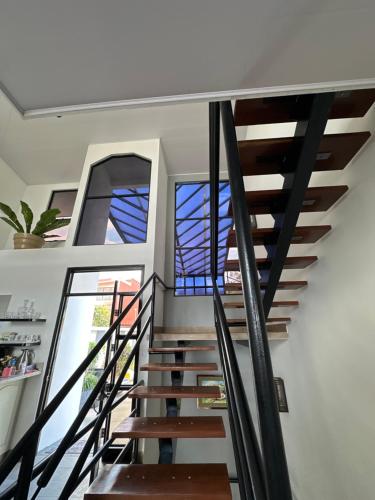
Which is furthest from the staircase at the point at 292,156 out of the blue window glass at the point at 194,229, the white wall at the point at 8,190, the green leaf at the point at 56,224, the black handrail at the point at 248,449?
the white wall at the point at 8,190

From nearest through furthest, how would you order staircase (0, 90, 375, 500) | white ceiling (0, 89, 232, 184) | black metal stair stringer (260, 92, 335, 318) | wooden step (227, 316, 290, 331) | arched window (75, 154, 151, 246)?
1. staircase (0, 90, 375, 500)
2. black metal stair stringer (260, 92, 335, 318)
3. wooden step (227, 316, 290, 331)
4. arched window (75, 154, 151, 246)
5. white ceiling (0, 89, 232, 184)

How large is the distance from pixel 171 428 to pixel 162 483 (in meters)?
0.28

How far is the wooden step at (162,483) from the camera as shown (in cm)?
103

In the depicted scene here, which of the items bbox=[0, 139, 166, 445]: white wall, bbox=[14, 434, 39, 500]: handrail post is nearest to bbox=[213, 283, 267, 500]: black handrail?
bbox=[14, 434, 39, 500]: handrail post

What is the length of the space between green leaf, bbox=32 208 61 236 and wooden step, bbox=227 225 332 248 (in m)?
3.03

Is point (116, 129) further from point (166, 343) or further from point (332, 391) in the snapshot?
point (332, 391)

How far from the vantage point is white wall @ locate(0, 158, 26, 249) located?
4.27 meters

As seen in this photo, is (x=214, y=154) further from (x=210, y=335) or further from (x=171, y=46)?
(x=210, y=335)

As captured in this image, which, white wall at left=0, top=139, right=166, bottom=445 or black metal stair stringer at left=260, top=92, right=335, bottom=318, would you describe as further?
white wall at left=0, top=139, right=166, bottom=445

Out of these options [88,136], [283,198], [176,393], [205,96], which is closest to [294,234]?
[283,198]

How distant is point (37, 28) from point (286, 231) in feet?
4.64

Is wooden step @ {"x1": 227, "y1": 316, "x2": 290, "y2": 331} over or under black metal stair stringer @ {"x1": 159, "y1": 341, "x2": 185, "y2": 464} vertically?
over

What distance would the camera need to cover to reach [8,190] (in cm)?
450

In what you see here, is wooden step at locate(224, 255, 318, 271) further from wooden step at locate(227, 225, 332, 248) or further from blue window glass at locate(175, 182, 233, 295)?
blue window glass at locate(175, 182, 233, 295)
